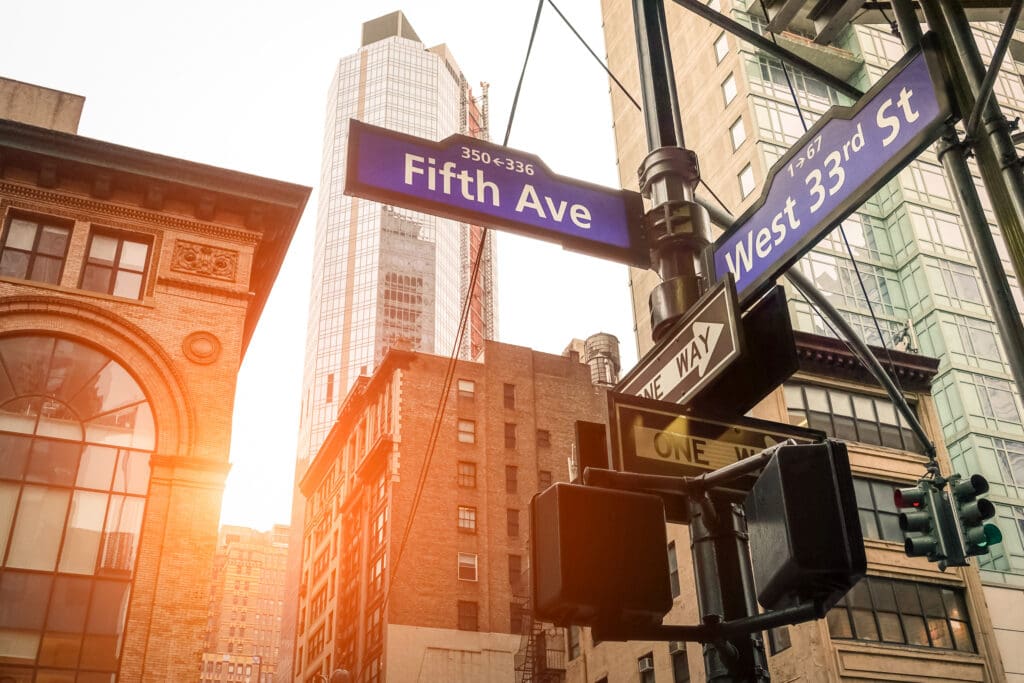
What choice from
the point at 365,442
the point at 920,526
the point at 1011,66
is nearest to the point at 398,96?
the point at 365,442

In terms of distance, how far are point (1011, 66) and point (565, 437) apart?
34.5 meters

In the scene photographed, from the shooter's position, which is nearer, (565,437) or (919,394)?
(919,394)

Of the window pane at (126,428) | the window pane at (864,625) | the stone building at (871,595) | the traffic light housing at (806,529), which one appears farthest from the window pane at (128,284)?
the traffic light housing at (806,529)

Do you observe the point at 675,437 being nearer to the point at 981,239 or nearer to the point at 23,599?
the point at 981,239

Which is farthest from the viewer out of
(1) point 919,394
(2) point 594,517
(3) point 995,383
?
(3) point 995,383

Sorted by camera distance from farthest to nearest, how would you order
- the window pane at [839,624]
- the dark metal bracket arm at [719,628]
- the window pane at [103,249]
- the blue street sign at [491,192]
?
the window pane at [839,624] < the window pane at [103,249] < the blue street sign at [491,192] < the dark metal bracket arm at [719,628]

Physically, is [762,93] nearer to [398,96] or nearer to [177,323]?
[177,323]

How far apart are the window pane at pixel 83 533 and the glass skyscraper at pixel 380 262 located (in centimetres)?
10435

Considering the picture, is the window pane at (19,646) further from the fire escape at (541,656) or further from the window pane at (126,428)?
the fire escape at (541,656)

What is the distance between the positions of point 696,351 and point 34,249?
25.0 metres

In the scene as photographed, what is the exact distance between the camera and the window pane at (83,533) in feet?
71.5

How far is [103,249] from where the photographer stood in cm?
2575

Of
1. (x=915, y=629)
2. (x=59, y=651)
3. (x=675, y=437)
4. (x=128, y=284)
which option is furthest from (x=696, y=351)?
(x=915, y=629)

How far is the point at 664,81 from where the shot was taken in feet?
19.8
